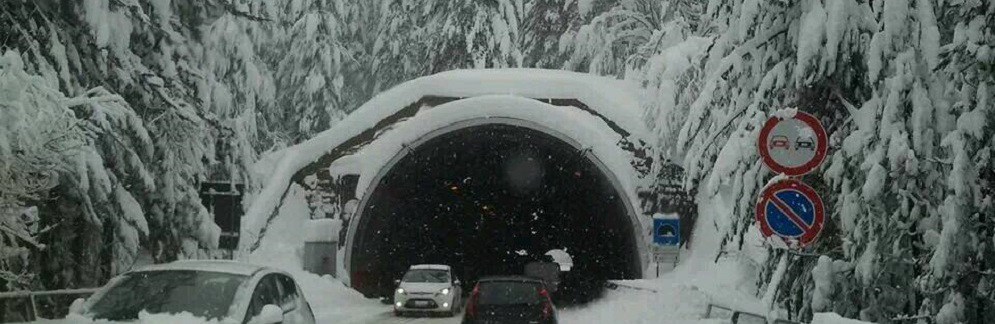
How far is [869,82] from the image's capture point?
1338cm

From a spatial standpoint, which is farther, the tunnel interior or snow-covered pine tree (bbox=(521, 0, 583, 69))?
snow-covered pine tree (bbox=(521, 0, 583, 69))

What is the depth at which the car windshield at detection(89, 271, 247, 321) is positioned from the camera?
447 inches

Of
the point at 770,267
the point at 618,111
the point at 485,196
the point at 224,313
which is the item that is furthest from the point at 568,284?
the point at 224,313

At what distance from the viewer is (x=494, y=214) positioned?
2088 inches

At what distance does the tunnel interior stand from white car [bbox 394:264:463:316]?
14.1 feet

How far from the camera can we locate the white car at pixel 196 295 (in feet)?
37.0

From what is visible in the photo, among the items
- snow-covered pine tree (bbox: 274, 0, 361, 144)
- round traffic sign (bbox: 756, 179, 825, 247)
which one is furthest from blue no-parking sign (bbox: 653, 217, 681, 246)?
snow-covered pine tree (bbox: 274, 0, 361, 144)

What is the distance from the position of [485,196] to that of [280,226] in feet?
54.8

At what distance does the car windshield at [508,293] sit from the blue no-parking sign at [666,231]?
315 inches

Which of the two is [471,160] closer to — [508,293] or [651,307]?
[651,307]

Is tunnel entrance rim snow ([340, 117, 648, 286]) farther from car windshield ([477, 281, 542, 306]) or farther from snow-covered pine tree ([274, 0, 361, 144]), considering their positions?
car windshield ([477, 281, 542, 306])

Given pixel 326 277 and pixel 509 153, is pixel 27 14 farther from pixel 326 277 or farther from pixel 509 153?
pixel 509 153

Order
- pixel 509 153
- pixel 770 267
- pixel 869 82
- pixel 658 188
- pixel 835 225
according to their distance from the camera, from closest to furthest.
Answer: pixel 869 82 → pixel 835 225 → pixel 770 267 → pixel 658 188 → pixel 509 153

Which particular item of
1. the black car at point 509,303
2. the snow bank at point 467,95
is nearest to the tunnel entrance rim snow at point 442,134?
the snow bank at point 467,95
